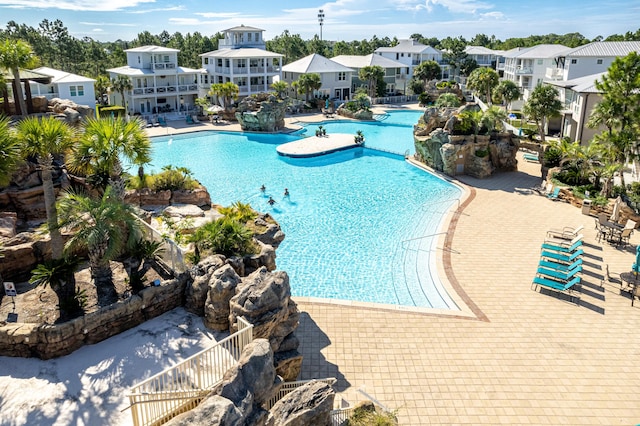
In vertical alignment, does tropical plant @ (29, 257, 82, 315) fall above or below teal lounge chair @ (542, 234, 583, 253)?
above

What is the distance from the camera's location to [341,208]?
25734mm

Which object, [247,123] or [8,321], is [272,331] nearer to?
[8,321]

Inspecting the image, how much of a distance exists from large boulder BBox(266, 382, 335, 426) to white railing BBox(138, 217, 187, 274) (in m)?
5.28

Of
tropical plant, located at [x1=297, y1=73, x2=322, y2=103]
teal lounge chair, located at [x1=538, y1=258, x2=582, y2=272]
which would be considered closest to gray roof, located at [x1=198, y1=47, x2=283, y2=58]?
tropical plant, located at [x1=297, y1=73, x2=322, y2=103]

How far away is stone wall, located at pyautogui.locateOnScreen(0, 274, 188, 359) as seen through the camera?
1009 centimetres

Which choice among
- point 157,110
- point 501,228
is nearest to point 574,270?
point 501,228

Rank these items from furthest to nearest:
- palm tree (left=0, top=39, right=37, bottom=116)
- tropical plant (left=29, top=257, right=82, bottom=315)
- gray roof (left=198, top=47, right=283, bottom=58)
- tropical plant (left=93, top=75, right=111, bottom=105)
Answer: gray roof (left=198, top=47, right=283, bottom=58)
tropical plant (left=93, top=75, right=111, bottom=105)
palm tree (left=0, top=39, right=37, bottom=116)
tropical plant (left=29, top=257, right=82, bottom=315)

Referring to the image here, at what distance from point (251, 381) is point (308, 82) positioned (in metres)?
53.0

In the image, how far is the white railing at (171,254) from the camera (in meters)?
12.5

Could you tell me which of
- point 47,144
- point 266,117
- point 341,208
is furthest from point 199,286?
point 266,117

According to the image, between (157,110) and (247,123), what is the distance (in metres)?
14.4

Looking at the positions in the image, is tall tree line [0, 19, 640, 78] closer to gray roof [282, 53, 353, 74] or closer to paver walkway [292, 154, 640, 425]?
gray roof [282, 53, 353, 74]

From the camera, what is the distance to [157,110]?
53500 mm

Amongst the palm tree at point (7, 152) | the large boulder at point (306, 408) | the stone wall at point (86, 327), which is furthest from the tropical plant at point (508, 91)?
the palm tree at point (7, 152)
